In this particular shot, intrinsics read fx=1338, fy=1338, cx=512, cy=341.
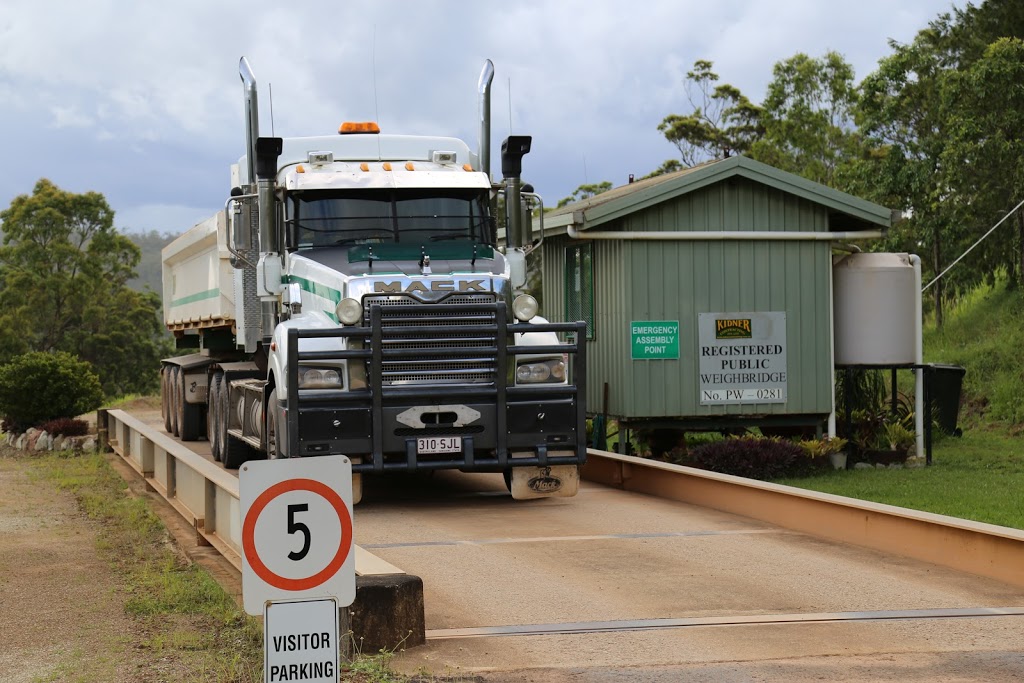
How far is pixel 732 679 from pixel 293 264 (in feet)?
24.4

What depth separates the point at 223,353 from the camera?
18641 millimetres

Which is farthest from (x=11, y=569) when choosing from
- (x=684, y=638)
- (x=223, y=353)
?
(x=223, y=353)

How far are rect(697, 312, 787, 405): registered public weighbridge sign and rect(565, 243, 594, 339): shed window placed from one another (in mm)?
1684

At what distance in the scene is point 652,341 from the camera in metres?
16.6

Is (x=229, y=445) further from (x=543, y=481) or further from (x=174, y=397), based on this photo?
(x=174, y=397)

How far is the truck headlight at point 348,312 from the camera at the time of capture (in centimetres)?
1123

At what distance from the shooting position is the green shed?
16.6m

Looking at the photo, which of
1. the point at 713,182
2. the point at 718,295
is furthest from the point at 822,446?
the point at 713,182

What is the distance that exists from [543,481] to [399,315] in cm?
200

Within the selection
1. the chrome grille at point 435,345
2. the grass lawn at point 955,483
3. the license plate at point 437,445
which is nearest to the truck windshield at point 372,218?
the chrome grille at point 435,345

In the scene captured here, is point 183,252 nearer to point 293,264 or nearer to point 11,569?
point 293,264

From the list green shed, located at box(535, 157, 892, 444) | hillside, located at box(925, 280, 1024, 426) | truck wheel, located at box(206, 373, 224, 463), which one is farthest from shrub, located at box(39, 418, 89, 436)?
hillside, located at box(925, 280, 1024, 426)

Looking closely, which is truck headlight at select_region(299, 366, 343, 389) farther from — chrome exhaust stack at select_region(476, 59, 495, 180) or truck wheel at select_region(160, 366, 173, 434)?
truck wheel at select_region(160, 366, 173, 434)

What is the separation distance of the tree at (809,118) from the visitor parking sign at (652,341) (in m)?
27.2
